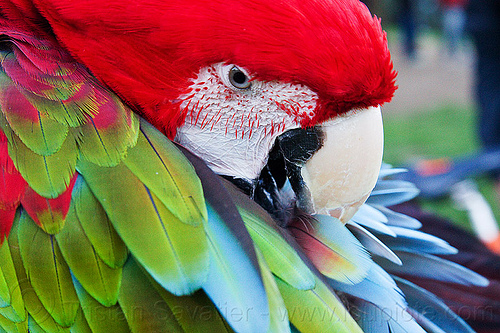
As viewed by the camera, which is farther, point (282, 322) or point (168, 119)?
point (168, 119)

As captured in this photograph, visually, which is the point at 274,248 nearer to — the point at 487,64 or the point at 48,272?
the point at 48,272

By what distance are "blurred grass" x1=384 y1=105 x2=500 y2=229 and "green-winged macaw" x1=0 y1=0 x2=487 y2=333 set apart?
8.86 ft

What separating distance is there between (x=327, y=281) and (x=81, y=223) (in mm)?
388

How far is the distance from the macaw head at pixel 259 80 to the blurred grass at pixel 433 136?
2697mm

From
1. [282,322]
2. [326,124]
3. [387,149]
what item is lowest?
[387,149]

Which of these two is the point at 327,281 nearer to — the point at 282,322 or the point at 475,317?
the point at 282,322

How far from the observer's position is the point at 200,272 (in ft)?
2.23

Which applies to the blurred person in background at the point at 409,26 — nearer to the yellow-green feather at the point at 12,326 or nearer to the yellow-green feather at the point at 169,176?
the yellow-green feather at the point at 169,176

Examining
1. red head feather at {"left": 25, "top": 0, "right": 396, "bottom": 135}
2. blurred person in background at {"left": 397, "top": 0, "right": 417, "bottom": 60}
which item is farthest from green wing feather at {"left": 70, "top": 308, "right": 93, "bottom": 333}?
blurred person in background at {"left": 397, "top": 0, "right": 417, "bottom": 60}

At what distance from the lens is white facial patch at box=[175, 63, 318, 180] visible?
2.60 ft

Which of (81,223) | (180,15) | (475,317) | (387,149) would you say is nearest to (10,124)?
(81,223)

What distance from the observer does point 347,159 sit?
815mm

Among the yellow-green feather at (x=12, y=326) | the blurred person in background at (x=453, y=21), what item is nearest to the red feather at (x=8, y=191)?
the yellow-green feather at (x=12, y=326)

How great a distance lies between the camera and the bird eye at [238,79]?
0.78 meters
